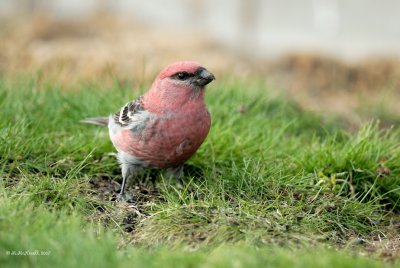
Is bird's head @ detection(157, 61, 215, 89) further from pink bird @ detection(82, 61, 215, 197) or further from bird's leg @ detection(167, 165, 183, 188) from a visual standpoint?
bird's leg @ detection(167, 165, 183, 188)

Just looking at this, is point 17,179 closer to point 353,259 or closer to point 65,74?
point 353,259

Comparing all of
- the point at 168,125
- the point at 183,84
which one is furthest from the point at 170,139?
the point at 183,84

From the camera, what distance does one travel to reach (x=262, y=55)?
10383 mm

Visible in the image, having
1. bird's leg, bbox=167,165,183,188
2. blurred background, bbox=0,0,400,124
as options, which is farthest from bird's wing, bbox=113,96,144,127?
blurred background, bbox=0,0,400,124

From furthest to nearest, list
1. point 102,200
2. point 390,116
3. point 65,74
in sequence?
1. point 65,74
2. point 390,116
3. point 102,200

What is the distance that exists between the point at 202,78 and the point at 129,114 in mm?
641

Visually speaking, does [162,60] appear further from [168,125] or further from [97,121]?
[168,125]

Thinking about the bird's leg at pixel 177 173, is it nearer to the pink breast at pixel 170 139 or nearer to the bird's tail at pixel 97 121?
the pink breast at pixel 170 139

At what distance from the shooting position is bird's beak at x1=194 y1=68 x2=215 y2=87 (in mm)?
4539

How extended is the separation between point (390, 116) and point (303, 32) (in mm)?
4902

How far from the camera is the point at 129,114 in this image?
4.77m

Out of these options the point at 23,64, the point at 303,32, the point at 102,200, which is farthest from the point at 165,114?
the point at 303,32

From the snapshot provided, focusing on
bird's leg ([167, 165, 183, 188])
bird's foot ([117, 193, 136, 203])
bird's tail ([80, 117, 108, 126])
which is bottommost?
bird's foot ([117, 193, 136, 203])

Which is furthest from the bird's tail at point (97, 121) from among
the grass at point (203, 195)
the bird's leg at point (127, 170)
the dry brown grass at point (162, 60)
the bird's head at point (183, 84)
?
the dry brown grass at point (162, 60)
